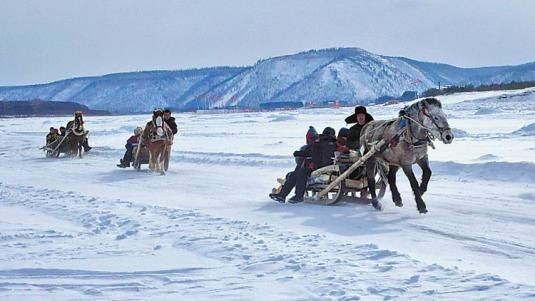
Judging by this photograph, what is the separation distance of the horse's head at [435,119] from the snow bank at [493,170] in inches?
186

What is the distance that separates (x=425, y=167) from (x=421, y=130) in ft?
2.70

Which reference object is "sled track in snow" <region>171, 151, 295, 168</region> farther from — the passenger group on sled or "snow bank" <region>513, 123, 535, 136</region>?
"snow bank" <region>513, 123, 535, 136</region>

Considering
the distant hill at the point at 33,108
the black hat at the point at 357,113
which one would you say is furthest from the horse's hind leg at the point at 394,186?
the distant hill at the point at 33,108

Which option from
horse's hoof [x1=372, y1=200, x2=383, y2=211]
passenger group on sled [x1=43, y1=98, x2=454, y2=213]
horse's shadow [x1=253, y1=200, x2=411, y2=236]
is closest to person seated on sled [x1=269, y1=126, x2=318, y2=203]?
passenger group on sled [x1=43, y1=98, x2=454, y2=213]

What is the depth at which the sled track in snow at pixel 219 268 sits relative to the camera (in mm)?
6035

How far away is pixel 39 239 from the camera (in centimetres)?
866

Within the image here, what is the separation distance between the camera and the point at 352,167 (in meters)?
11.1

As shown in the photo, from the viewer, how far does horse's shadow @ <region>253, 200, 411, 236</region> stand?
Answer: 910 cm

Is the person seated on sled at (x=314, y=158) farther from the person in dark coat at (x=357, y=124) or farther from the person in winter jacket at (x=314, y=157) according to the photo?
the person in dark coat at (x=357, y=124)

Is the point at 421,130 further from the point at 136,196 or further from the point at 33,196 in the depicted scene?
the point at 33,196

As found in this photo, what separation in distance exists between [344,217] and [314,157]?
6.46 feet

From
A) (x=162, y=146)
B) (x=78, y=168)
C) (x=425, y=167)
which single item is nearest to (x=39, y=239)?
(x=425, y=167)

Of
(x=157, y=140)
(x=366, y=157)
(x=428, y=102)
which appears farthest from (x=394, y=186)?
(x=157, y=140)

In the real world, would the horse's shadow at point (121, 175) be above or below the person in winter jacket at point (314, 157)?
below
